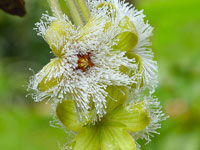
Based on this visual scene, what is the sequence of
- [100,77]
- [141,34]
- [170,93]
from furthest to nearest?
1. [170,93]
2. [141,34]
3. [100,77]

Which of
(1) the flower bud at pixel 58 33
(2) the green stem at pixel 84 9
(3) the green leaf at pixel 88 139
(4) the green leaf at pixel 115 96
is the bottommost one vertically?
(3) the green leaf at pixel 88 139

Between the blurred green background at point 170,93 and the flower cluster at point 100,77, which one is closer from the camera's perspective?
the flower cluster at point 100,77

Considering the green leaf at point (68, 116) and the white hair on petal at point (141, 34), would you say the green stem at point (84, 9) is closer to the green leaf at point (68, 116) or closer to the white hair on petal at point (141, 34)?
the white hair on petal at point (141, 34)

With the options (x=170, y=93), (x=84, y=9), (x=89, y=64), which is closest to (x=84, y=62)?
(x=89, y=64)

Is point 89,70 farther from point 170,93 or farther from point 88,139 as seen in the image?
point 170,93

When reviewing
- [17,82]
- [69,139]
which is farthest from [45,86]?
[17,82]

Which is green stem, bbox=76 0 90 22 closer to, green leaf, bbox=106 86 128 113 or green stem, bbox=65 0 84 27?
green stem, bbox=65 0 84 27

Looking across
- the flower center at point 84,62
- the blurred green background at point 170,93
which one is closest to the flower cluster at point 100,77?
the flower center at point 84,62
